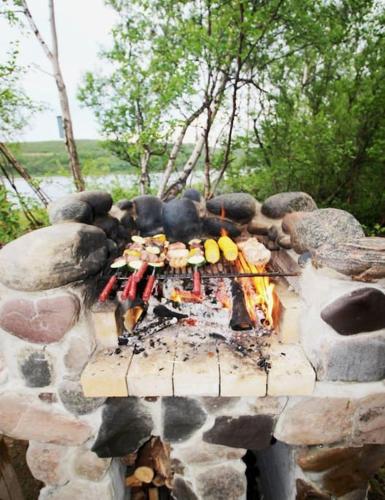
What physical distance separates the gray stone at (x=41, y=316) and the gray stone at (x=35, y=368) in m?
0.13

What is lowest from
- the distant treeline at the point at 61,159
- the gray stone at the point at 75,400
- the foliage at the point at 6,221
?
the gray stone at the point at 75,400

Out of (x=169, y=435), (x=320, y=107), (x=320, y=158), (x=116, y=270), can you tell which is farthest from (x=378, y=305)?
(x=320, y=107)

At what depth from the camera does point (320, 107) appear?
746 cm

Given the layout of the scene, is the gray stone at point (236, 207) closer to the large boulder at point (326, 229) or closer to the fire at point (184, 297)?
the large boulder at point (326, 229)

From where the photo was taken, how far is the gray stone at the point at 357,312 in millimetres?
1623

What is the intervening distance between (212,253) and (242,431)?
4.82 feet

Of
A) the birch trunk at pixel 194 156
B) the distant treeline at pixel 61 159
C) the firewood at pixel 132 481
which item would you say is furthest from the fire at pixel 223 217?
the distant treeline at pixel 61 159

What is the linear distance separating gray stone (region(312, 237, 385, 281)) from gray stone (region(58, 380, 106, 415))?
70.6 inches

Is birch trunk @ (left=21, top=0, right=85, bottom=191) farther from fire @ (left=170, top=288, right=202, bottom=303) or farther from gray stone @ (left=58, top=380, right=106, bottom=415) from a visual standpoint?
gray stone @ (left=58, top=380, right=106, bottom=415)

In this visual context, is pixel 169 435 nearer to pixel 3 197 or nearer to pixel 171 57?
pixel 3 197

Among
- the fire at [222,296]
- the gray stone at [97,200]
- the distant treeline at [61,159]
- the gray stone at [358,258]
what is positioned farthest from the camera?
the distant treeline at [61,159]

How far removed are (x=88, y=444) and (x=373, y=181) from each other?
9.01 m

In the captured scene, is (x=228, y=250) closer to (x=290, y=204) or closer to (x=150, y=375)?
(x=290, y=204)

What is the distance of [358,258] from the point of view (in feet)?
5.25
